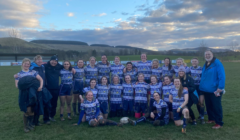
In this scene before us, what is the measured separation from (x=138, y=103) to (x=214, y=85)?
2.33 metres

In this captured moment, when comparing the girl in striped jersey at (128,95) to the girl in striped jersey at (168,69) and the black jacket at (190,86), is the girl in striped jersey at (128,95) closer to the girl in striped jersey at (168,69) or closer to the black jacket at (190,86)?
the girl in striped jersey at (168,69)

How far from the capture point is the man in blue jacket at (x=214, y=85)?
4.56m

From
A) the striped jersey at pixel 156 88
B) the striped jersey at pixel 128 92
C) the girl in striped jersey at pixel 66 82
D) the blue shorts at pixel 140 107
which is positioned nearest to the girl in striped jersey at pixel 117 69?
the striped jersey at pixel 128 92

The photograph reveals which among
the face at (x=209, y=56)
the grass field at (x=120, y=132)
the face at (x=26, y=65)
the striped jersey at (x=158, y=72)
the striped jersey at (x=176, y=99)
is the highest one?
the face at (x=209, y=56)

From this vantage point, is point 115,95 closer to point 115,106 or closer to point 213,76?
point 115,106

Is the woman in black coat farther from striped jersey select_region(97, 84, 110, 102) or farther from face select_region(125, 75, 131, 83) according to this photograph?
striped jersey select_region(97, 84, 110, 102)

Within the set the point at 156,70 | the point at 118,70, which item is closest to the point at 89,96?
the point at 118,70

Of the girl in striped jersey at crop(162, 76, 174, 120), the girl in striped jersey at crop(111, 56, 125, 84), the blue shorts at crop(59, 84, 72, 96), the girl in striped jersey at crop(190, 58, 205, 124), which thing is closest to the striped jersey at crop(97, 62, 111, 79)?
the girl in striped jersey at crop(111, 56, 125, 84)

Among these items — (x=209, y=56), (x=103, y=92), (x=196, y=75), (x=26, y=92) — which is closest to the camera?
(x=26, y=92)

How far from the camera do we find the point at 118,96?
5.62 m

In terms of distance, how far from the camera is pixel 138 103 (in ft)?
18.3

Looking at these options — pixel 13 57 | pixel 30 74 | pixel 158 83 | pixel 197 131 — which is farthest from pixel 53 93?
pixel 13 57

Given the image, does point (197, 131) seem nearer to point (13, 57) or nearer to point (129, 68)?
point (129, 68)

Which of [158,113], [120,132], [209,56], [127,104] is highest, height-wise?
[209,56]
